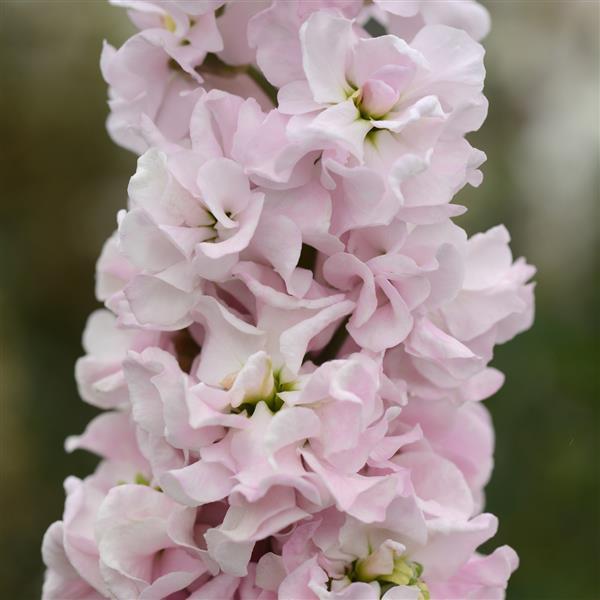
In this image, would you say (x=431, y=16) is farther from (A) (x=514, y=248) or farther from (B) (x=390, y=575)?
(A) (x=514, y=248)

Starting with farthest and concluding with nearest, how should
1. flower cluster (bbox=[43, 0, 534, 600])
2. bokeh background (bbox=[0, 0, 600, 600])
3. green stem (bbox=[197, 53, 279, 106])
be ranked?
bokeh background (bbox=[0, 0, 600, 600]), green stem (bbox=[197, 53, 279, 106]), flower cluster (bbox=[43, 0, 534, 600])

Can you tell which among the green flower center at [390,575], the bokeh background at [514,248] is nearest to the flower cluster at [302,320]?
the green flower center at [390,575]

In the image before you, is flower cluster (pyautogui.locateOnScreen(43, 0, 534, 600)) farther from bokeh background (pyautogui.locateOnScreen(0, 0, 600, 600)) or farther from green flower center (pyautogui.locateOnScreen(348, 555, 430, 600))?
bokeh background (pyautogui.locateOnScreen(0, 0, 600, 600))

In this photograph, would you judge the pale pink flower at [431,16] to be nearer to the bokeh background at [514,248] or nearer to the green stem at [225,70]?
the green stem at [225,70]

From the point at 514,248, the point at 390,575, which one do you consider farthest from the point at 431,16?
the point at 514,248

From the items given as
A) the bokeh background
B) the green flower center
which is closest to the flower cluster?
the green flower center

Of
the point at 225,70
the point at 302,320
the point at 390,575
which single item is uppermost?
the point at 225,70
